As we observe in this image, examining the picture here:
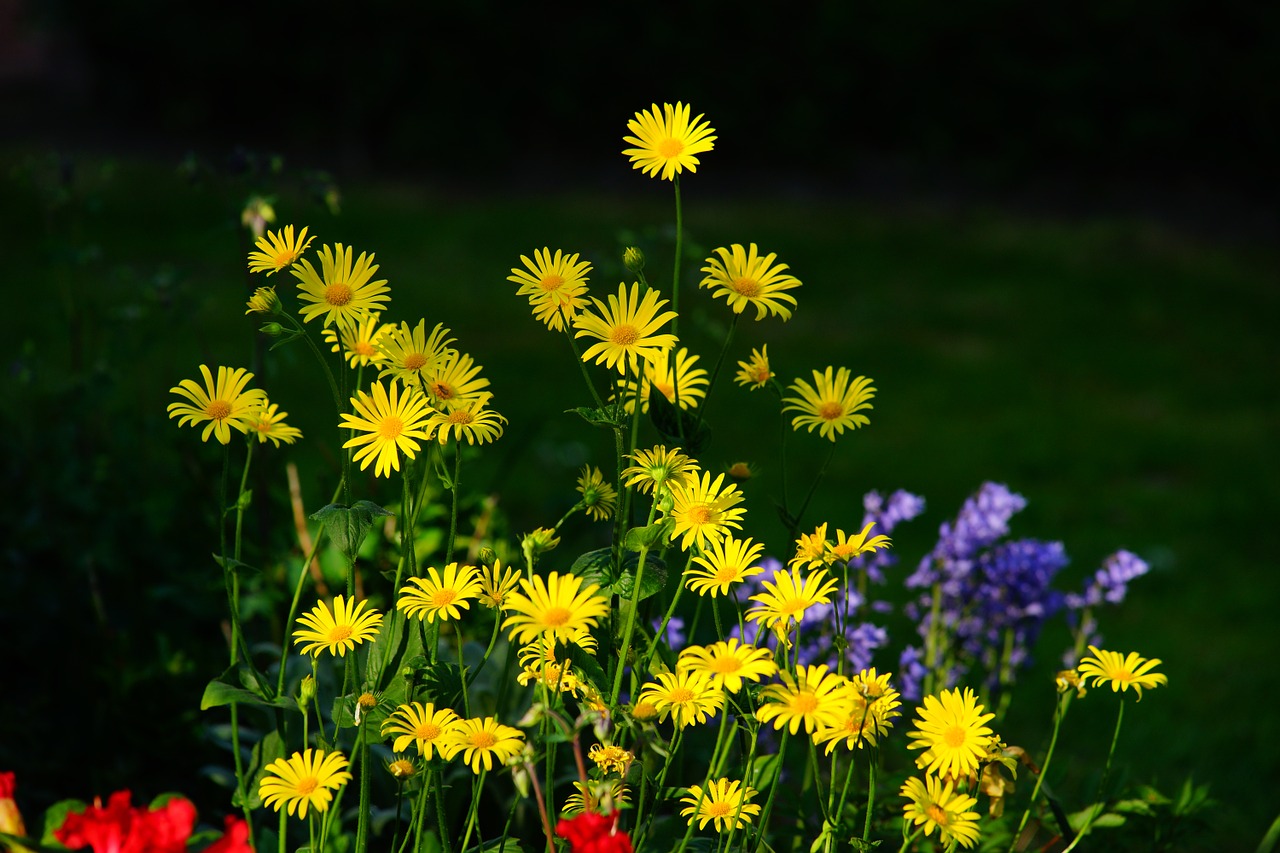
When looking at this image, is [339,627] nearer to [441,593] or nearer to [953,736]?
[441,593]

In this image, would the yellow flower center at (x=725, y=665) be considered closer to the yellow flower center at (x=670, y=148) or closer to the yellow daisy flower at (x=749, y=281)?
the yellow daisy flower at (x=749, y=281)

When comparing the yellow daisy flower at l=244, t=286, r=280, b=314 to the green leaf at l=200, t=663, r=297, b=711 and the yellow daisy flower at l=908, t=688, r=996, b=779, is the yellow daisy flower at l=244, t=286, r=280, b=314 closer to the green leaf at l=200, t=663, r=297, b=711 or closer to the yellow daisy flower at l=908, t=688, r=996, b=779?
the green leaf at l=200, t=663, r=297, b=711

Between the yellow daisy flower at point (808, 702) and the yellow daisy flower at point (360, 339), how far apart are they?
50cm

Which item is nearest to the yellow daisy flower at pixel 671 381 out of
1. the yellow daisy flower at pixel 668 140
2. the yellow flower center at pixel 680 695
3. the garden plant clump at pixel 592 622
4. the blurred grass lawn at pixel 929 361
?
the garden plant clump at pixel 592 622

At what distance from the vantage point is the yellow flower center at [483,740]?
1211mm

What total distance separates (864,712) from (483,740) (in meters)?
0.35

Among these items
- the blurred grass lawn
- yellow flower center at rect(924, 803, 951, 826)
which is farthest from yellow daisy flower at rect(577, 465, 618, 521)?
the blurred grass lawn

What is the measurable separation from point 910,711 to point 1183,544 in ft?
7.15

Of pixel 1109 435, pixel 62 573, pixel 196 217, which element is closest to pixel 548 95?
pixel 196 217

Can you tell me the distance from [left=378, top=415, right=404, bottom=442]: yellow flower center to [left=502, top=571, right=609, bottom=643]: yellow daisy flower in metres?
0.19

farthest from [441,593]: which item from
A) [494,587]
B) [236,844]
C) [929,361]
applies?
[929,361]

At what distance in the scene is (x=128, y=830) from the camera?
3.56ft

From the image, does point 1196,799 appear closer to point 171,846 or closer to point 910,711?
point 910,711

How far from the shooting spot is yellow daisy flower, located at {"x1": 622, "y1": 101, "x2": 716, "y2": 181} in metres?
1.25
